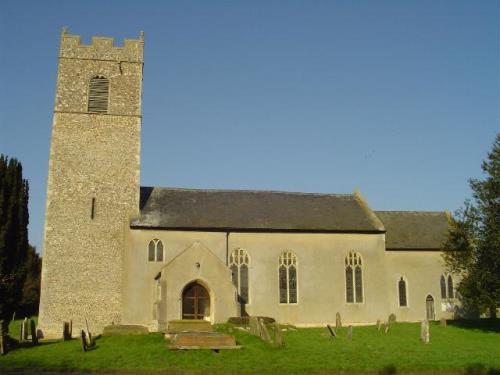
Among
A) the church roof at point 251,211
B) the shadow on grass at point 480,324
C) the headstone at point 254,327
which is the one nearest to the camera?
the headstone at point 254,327

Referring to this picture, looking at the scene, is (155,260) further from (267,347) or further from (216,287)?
(267,347)

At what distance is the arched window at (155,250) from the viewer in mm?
36219

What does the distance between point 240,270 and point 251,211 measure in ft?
15.1

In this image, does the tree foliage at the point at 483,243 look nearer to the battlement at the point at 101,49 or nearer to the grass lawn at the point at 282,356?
the grass lawn at the point at 282,356

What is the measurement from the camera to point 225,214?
128 ft

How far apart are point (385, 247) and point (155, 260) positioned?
1652 cm

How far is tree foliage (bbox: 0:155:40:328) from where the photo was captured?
31469 millimetres

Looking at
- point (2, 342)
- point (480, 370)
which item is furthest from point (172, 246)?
point (480, 370)

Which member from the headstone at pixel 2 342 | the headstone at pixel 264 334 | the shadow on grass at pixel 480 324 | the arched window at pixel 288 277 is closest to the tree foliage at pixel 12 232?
the headstone at pixel 2 342

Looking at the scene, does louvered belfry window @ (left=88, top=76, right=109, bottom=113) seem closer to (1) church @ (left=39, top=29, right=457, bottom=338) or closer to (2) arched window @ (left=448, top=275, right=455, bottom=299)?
(1) church @ (left=39, top=29, right=457, bottom=338)

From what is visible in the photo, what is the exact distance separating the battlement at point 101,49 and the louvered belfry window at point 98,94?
5.57 feet

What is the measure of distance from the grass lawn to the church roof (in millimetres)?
10692

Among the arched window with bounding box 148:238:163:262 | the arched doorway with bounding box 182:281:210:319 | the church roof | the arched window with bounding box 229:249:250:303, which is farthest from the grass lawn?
the church roof

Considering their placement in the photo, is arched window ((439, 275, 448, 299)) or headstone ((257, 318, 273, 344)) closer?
headstone ((257, 318, 273, 344))
